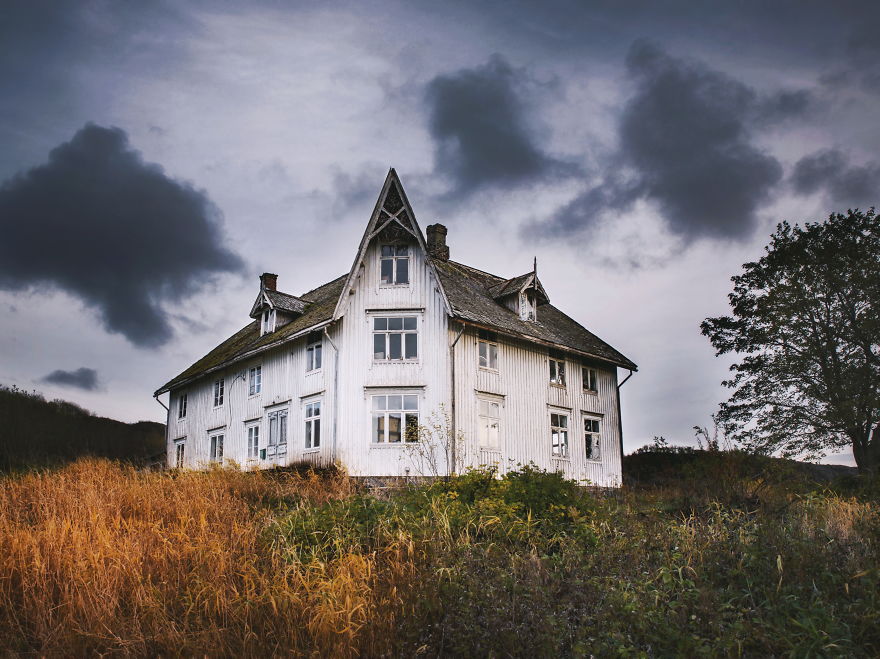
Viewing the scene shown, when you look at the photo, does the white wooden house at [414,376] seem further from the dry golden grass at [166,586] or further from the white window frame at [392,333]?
the dry golden grass at [166,586]

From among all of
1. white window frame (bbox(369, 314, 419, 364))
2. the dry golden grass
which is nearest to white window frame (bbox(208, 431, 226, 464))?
white window frame (bbox(369, 314, 419, 364))

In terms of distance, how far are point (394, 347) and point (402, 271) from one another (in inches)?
103

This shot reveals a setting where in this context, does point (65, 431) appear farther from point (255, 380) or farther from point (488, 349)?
point (488, 349)

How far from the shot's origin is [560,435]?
27.4m

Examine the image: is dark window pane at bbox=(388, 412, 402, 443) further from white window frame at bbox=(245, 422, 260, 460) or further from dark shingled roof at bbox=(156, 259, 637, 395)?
white window frame at bbox=(245, 422, 260, 460)

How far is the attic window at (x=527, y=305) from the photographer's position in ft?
92.3

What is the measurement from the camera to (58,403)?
35.3 metres

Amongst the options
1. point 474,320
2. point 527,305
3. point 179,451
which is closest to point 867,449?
point 527,305

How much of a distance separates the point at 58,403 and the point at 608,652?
34.9 m

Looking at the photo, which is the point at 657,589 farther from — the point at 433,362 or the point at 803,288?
the point at 803,288

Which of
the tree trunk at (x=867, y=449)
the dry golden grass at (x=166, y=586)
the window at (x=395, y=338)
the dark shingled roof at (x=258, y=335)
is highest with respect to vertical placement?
the dark shingled roof at (x=258, y=335)

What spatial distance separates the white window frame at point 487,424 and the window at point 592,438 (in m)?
5.11

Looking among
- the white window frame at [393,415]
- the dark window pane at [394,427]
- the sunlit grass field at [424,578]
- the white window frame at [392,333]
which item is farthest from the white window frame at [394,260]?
the sunlit grass field at [424,578]

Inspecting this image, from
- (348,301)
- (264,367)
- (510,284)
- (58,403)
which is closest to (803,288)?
(510,284)
